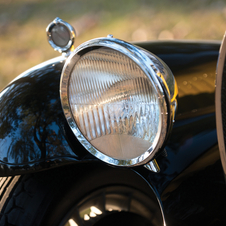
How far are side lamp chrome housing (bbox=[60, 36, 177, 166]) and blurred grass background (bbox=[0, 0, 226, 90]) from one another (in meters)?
3.46

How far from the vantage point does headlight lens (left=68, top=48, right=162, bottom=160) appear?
824 mm

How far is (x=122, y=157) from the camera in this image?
916 mm

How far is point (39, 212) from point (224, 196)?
2.15 feet

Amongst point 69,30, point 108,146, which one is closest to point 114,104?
point 108,146

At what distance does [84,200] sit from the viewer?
103cm

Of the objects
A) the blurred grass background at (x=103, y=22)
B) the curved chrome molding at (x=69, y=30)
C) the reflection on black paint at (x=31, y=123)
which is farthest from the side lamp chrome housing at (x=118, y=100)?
the blurred grass background at (x=103, y=22)

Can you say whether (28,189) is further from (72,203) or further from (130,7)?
(130,7)

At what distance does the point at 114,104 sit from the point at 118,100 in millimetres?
20

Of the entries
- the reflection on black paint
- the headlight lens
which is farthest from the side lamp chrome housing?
Answer: the reflection on black paint

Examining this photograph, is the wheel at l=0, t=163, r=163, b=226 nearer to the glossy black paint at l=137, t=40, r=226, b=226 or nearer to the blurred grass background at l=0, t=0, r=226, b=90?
the glossy black paint at l=137, t=40, r=226, b=226

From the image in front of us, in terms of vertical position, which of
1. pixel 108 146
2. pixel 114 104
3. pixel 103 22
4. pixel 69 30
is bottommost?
pixel 108 146

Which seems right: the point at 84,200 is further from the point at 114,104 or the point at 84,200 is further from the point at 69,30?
the point at 69,30

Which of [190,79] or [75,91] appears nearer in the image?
[75,91]

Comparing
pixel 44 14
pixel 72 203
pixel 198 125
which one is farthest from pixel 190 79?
pixel 44 14
